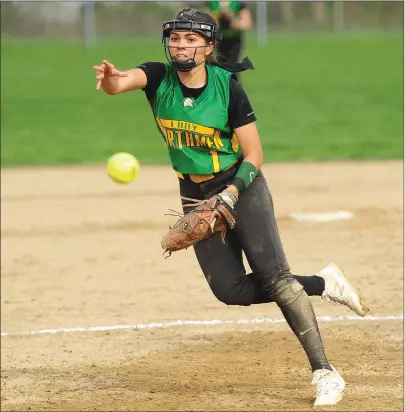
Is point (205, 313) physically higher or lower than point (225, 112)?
lower

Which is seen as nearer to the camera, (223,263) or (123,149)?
(223,263)

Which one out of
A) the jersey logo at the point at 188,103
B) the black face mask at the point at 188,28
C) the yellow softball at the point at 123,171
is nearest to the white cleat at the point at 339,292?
the jersey logo at the point at 188,103

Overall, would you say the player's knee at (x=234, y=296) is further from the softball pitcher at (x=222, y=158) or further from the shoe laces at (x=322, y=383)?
the shoe laces at (x=322, y=383)

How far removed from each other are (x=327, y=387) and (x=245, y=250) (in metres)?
0.80

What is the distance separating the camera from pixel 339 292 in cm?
523

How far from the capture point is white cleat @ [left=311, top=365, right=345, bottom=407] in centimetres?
483

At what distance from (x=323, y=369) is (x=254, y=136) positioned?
4.05 feet

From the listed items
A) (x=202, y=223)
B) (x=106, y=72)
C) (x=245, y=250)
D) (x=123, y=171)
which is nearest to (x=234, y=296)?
(x=245, y=250)

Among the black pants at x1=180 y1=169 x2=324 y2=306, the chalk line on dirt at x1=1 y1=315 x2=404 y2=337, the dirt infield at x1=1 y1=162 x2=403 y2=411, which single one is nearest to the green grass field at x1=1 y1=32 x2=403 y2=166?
the dirt infield at x1=1 y1=162 x2=403 y2=411

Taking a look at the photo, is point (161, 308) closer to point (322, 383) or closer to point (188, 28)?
point (322, 383)

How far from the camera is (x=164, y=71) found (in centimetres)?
497

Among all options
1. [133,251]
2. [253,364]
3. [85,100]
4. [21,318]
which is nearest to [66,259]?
[133,251]

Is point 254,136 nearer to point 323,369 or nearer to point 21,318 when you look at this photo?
point 323,369

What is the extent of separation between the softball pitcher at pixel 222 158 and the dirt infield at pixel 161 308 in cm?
55
